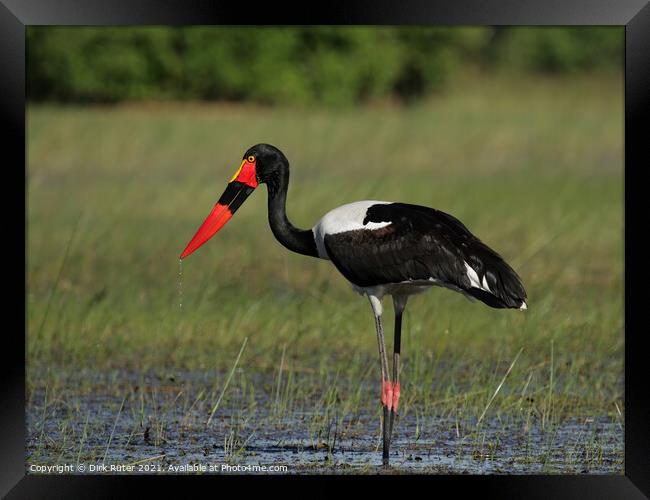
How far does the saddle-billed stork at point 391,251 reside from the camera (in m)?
7.80

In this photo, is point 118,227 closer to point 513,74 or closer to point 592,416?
point 592,416

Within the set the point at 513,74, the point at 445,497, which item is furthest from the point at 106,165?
the point at 513,74

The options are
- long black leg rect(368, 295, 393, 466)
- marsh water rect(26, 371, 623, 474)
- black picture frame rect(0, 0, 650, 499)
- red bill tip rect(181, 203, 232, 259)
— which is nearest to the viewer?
black picture frame rect(0, 0, 650, 499)

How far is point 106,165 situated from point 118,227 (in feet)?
Result: 15.3

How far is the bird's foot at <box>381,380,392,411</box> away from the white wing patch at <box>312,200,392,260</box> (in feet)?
2.67

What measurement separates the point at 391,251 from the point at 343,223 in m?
0.36

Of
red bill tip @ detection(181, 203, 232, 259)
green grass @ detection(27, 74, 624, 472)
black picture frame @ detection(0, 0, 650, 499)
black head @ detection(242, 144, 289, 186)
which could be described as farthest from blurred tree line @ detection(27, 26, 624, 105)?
black picture frame @ detection(0, 0, 650, 499)

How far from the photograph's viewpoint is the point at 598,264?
43.3ft

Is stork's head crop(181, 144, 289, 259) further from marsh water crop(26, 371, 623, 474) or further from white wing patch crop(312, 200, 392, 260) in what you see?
marsh water crop(26, 371, 623, 474)

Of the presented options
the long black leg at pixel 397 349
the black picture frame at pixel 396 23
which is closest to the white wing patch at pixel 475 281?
the long black leg at pixel 397 349

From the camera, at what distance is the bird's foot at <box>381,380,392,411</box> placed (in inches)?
320

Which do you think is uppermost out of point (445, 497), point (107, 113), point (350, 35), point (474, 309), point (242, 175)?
point (350, 35)

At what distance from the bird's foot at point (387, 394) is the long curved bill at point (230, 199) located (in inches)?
53.9

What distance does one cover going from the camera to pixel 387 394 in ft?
26.8
